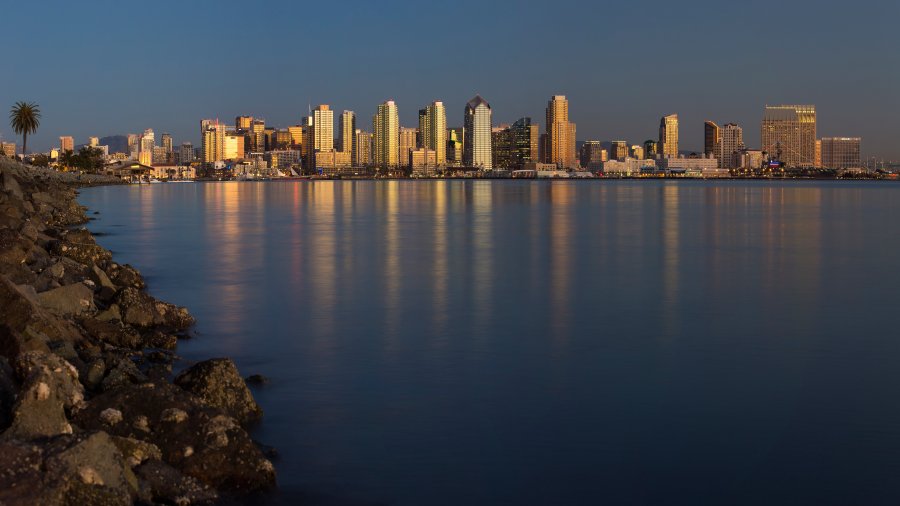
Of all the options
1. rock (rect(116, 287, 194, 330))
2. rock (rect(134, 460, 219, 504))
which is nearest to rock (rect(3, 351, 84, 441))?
rock (rect(134, 460, 219, 504))

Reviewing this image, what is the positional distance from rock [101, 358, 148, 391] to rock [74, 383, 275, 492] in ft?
3.67

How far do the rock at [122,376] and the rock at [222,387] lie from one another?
503 millimetres

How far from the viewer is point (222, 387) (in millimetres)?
8836

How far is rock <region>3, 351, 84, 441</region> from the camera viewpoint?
635cm

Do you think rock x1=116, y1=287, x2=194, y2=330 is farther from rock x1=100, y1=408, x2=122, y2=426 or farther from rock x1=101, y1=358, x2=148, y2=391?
rock x1=100, y1=408, x2=122, y2=426

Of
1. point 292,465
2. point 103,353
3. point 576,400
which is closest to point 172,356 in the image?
point 103,353

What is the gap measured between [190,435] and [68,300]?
6.14m

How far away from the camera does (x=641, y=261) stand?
26.4 m

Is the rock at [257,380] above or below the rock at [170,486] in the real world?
below

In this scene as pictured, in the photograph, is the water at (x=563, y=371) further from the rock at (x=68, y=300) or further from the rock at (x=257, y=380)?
the rock at (x=68, y=300)

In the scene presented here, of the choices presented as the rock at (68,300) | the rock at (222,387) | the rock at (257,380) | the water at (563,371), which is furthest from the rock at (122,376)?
the rock at (68,300)

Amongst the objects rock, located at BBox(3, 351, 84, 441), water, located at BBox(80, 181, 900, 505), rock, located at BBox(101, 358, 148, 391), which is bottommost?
water, located at BBox(80, 181, 900, 505)

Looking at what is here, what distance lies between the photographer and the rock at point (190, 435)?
6.98 meters

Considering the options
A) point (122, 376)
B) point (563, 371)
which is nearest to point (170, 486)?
point (122, 376)
